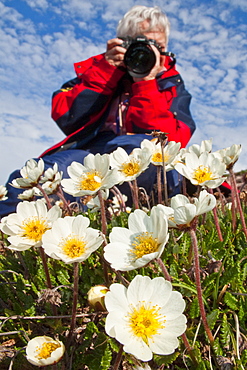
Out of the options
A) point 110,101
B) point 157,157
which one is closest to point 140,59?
point 110,101

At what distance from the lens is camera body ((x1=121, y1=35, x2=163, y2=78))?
11.7 ft

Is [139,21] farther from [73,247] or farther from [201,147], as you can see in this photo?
[73,247]

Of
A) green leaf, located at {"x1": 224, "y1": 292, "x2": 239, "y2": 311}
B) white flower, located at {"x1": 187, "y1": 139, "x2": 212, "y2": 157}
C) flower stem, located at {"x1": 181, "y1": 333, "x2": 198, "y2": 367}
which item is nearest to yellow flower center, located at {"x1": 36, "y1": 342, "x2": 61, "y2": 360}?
flower stem, located at {"x1": 181, "y1": 333, "x2": 198, "y2": 367}

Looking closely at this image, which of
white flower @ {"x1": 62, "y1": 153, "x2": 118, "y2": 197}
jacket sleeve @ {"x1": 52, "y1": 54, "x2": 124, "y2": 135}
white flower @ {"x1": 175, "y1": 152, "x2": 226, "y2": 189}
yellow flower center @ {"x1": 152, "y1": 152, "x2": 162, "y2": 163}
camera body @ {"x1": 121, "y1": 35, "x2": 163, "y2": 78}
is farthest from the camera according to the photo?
jacket sleeve @ {"x1": 52, "y1": 54, "x2": 124, "y2": 135}

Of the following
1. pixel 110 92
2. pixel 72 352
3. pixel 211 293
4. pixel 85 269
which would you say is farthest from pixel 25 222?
pixel 110 92

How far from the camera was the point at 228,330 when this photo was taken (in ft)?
3.56

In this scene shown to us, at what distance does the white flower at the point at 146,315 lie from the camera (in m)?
0.80

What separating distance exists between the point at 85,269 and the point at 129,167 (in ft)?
1.67

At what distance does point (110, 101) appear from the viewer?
431cm

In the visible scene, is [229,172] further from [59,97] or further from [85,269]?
[59,97]

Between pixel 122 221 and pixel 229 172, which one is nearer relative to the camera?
pixel 229 172

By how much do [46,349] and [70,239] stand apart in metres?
0.33

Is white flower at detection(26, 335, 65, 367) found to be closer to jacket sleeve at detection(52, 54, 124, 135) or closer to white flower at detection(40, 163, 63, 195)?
white flower at detection(40, 163, 63, 195)

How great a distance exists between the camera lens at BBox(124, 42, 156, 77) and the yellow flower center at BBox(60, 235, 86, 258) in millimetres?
2941
